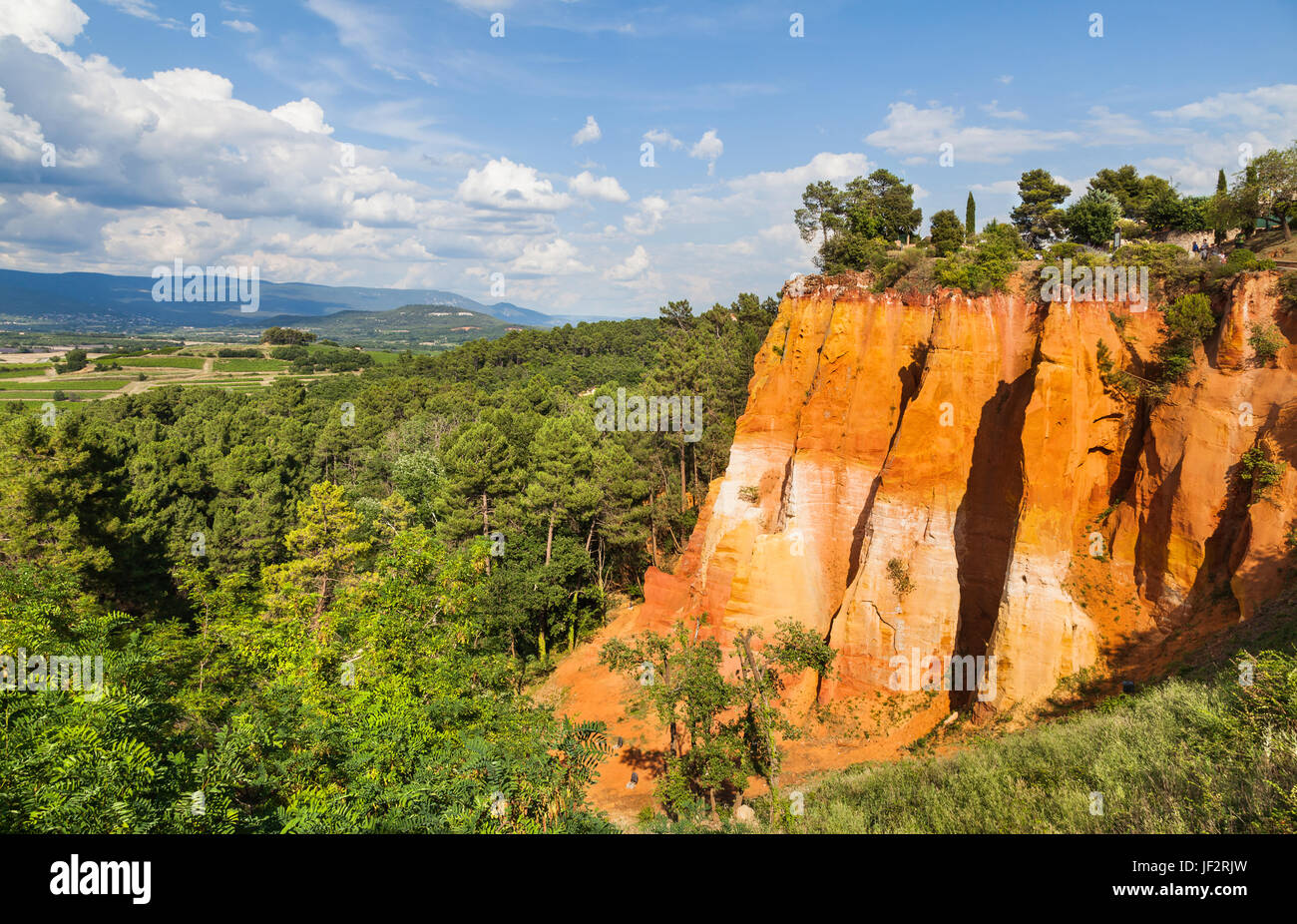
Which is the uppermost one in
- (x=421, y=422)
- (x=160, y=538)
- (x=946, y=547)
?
(x=421, y=422)

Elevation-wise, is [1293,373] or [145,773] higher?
[1293,373]

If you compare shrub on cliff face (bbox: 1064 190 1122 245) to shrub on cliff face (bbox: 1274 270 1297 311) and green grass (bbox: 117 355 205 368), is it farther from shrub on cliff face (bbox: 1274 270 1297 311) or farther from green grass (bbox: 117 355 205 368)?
green grass (bbox: 117 355 205 368)

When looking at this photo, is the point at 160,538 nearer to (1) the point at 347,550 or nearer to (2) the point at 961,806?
(1) the point at 347,550

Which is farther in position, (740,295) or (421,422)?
(740,295)

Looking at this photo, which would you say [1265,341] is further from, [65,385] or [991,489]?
[65,385]

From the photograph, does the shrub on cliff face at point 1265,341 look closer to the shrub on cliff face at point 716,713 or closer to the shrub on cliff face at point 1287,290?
the shrub on cliff face at point 1287,290

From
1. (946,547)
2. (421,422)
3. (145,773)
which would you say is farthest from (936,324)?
(421,422)

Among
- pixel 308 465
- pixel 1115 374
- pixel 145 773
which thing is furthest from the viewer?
pixel 308 465
